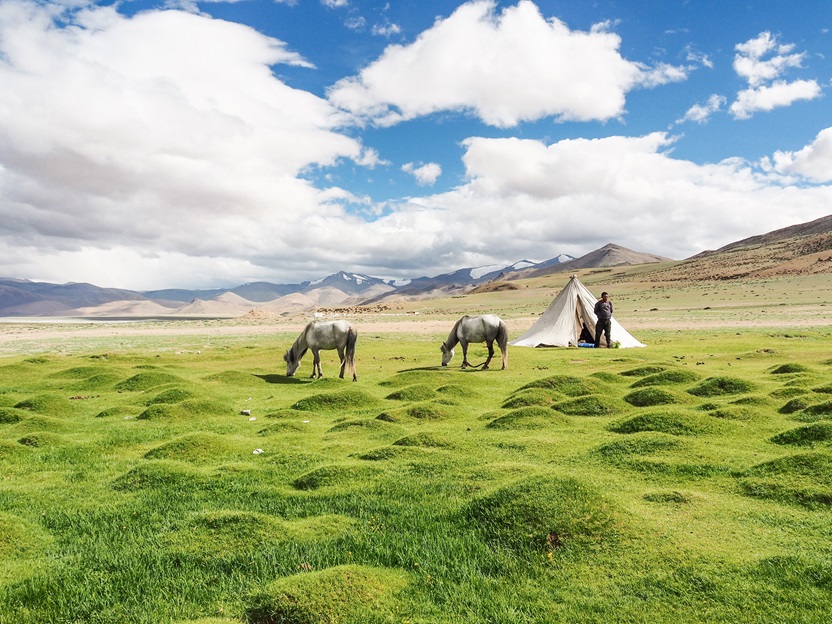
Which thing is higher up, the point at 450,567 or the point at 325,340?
the point at 325,340

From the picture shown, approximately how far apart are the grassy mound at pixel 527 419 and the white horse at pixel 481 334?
1194 centimetres

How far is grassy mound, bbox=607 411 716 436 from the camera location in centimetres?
1290

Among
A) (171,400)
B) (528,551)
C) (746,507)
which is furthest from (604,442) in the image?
(171,400)

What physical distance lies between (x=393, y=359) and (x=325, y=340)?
8.33 m

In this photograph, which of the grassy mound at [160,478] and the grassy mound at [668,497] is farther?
the grassy mound at [160,478]

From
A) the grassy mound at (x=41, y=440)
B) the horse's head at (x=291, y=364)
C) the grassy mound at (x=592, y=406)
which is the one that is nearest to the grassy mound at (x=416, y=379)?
the horse's head at (x=291, y=364)

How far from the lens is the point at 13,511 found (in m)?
9.09

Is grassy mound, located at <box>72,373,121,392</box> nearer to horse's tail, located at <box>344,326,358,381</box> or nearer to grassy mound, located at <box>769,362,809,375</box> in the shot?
horse's tail, located at <box>344,326,358,381</box>

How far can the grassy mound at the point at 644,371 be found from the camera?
2256 cm

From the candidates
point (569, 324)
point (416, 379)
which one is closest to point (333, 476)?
point (416, 379)

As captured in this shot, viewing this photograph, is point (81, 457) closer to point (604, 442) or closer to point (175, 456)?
point (175, 456)

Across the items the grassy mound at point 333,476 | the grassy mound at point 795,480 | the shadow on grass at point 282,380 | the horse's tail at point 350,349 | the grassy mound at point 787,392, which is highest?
the horse's tail at point 350,349

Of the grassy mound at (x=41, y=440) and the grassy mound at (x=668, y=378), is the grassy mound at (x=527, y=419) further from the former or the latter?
the grassy mound at (x=41, y=440)

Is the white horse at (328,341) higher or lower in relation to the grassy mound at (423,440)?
higher
